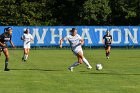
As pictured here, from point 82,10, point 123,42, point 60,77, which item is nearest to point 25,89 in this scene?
point 60,77

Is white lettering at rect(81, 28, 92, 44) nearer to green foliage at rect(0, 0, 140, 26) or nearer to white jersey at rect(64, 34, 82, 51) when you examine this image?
green foliage at rect(0, 0, 140, 26)

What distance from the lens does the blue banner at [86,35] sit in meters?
56.5

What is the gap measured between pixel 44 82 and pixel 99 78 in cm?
275

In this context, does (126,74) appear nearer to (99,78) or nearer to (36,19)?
(99,78)

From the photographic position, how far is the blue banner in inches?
2226

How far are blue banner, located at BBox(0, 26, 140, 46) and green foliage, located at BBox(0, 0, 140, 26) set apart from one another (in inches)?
369

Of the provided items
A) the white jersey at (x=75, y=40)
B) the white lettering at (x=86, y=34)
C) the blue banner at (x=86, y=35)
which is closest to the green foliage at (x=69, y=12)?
the white lettering at (x=86, y=34)

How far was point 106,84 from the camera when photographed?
18.4 meters

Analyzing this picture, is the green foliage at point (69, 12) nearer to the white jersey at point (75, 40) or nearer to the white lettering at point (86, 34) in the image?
the white lettering at point (86, 34)

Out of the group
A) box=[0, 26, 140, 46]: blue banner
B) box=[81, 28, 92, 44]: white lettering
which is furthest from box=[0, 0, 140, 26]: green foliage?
box=[0, 26, 140, 46]: blue banner

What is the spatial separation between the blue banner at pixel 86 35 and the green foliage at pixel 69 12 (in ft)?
30.8

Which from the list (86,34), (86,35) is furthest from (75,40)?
(86,34)

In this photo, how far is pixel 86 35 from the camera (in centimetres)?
5741

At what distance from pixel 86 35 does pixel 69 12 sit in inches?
541
